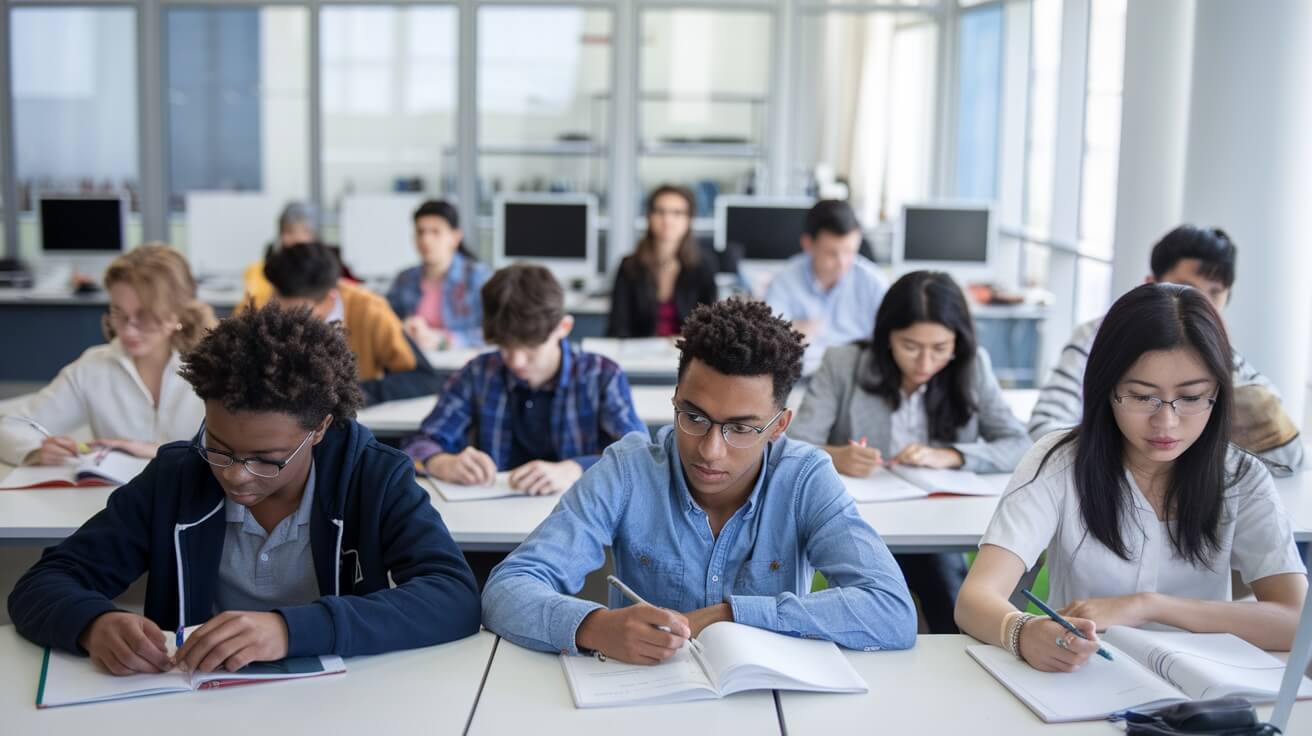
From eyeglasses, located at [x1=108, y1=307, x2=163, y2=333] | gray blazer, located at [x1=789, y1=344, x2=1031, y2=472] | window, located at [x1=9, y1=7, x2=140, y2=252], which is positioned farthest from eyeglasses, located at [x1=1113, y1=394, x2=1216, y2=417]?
window, located at [x1=9, y1=7, x2=140, y2=252]

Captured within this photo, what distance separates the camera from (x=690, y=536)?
7.22 feet

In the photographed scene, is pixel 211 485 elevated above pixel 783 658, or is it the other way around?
pixel 211 485

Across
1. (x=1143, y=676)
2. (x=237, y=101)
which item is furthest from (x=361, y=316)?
(x=237, y=101)

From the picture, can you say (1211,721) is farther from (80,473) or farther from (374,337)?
(374,337)

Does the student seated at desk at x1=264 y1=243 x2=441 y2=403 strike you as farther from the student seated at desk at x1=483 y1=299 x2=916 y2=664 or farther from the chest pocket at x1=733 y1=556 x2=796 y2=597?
A: the chest pocket at x1=733 y1=556 x2=796 y2=597

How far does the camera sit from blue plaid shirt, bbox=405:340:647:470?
3375mm

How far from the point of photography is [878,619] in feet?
6.47

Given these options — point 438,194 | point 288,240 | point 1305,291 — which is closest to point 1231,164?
point 1305,291

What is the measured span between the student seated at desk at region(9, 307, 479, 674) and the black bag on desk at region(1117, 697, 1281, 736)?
3.27ft

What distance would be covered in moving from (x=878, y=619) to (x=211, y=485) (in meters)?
1.08

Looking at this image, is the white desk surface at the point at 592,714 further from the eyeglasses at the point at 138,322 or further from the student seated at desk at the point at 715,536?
the eyeglasses at the point at 138,322

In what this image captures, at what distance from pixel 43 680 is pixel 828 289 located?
4196mm

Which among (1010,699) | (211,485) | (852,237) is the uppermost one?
(852,237)

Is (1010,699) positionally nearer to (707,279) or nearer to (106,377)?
(106,377)
